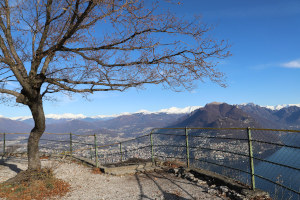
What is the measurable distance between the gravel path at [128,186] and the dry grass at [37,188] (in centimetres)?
38

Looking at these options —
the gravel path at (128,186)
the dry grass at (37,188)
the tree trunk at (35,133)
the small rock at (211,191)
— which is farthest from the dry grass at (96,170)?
the small rock at (211,191)

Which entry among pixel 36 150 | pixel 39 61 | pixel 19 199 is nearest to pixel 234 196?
pixel 19 199

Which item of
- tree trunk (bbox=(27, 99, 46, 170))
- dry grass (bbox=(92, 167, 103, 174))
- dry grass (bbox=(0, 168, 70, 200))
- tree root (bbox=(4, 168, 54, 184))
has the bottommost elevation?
dry grass (bbox=(92, 167, 103, 174))

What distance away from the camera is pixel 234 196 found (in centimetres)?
593

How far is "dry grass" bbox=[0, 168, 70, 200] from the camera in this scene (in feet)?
22.5

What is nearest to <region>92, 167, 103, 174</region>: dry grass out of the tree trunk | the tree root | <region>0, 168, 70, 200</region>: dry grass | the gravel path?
the gravel path

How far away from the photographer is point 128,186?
7824 mm

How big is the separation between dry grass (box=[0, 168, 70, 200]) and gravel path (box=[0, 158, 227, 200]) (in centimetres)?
38

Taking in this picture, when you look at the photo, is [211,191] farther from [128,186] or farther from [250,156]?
[128,186]

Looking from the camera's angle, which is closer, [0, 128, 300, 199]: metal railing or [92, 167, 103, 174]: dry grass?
[0, 128, 300, 199]: metal railing

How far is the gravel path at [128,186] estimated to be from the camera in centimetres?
660

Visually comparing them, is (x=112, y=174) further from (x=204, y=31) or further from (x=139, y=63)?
(x=204, y=31)

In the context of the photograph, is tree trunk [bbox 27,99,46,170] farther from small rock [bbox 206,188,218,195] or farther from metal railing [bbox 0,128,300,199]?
small rock [bbox 206,188,218,195]

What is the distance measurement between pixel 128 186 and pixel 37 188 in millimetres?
2962
